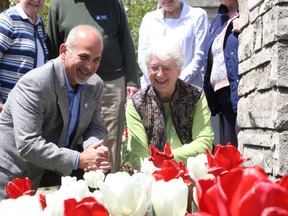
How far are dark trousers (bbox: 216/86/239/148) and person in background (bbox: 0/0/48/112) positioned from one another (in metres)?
1.47

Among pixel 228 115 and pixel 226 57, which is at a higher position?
pixel 226 57

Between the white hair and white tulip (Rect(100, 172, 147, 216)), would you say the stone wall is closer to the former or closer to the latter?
the white hair

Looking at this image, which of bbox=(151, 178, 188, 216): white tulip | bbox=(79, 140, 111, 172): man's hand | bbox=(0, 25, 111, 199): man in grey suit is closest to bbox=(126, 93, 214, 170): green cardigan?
bbox=(0, 25, 111, 199): man in grey suit

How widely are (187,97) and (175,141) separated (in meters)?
0.31

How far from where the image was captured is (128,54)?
5199 millimetres

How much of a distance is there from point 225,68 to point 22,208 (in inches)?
159

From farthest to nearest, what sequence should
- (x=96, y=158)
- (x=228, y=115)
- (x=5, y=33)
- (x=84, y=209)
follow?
(x=228, y=115) → (x=5, y=33) → (x=96, y=158) → (x=84, y=209)

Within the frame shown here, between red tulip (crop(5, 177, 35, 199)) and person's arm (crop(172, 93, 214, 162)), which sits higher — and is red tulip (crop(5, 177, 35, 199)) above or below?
above

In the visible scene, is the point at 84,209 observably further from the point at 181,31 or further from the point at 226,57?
the point at 181,31

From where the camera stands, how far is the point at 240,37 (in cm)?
447

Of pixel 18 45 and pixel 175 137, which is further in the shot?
pixel 18 45

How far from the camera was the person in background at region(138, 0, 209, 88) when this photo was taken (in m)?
5.07

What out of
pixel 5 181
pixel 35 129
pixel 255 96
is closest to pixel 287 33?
pixel 255 96

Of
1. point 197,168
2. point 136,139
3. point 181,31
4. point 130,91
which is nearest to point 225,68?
point 181,31
